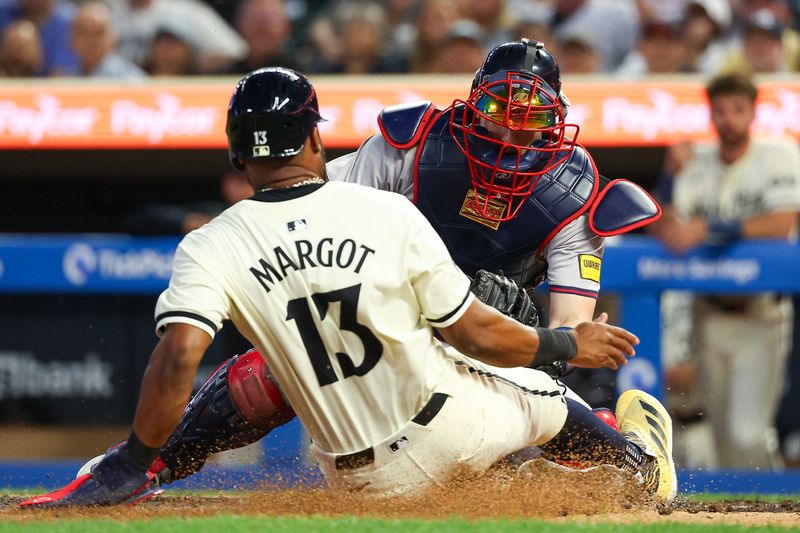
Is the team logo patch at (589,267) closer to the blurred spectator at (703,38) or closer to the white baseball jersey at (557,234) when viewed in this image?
the white baseball jersey at (557,234)

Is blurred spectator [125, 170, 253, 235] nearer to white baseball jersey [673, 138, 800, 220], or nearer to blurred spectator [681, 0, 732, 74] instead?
white baseball jersey [673, 138, 800, 220]

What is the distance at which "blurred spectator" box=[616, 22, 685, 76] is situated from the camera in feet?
29.2

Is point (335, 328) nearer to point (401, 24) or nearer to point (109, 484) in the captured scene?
point (109, 484)

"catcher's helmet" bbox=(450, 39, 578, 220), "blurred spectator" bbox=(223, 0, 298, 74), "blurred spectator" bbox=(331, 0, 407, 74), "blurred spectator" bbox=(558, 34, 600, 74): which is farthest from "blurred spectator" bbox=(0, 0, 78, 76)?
"catcher's helmet" bbox=(450, 39, 578, 220)

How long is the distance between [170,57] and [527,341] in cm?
587

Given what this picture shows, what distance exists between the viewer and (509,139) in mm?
4980

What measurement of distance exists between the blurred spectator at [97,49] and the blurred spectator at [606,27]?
3.21 metres

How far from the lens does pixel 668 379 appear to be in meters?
7.86

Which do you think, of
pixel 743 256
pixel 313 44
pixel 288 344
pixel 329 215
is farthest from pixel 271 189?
pixel 313 44

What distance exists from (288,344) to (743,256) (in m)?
4.43

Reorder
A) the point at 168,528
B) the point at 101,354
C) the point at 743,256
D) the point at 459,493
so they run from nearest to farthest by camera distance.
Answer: the point at 168,528
the point at 459,493
the point at 743,256
the point at 101,354

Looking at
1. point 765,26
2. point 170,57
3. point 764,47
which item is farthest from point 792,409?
point 170,57

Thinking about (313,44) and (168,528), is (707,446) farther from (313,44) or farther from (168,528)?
(168,528)

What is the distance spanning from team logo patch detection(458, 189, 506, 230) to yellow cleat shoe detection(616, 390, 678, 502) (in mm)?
1057
